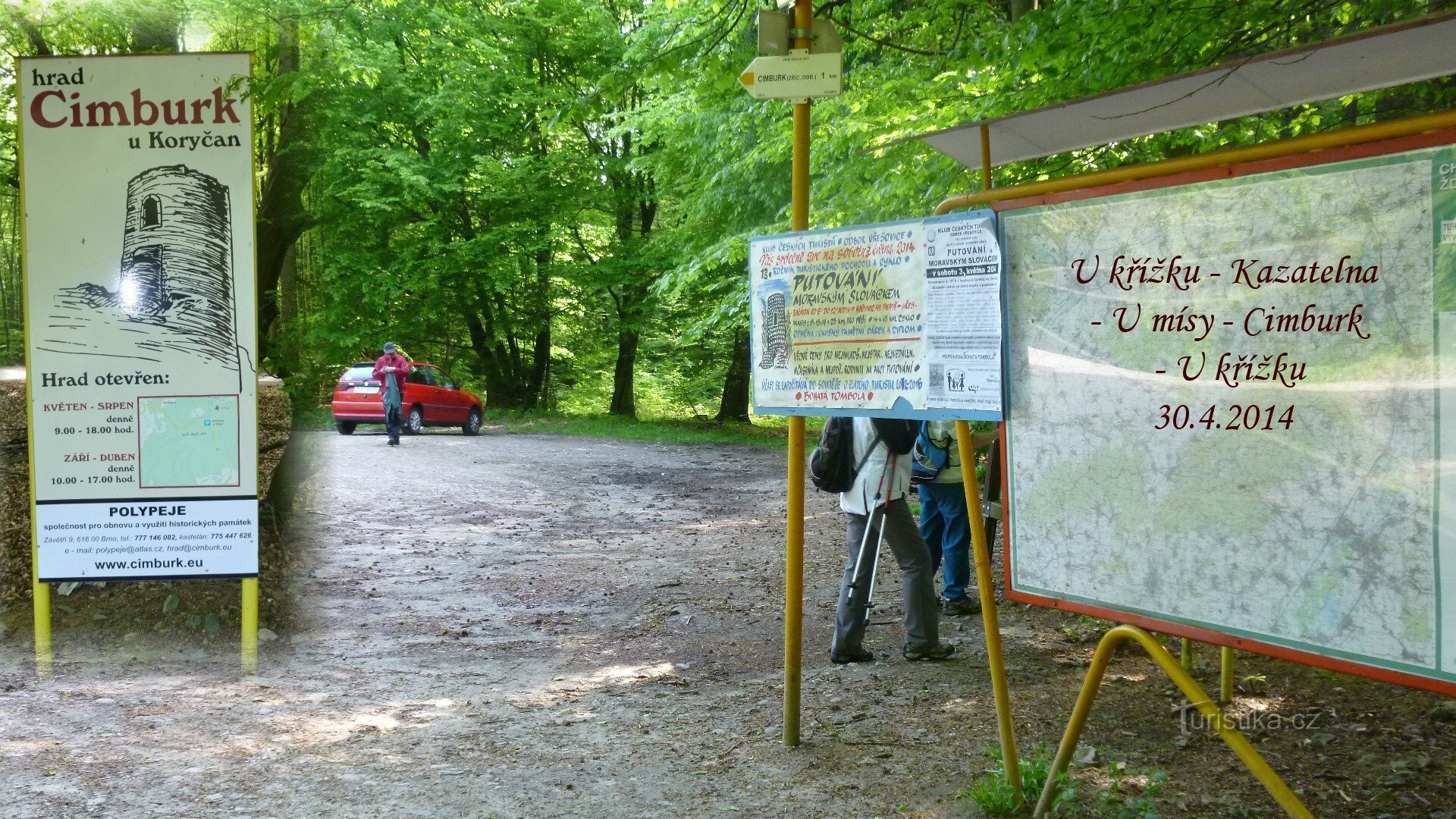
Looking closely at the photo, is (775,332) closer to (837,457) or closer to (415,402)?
(837,457)

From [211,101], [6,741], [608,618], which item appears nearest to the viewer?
[6,741]

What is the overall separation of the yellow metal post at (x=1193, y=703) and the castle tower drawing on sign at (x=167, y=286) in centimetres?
440

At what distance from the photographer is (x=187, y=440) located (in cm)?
577

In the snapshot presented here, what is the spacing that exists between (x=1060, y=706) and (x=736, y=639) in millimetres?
2236

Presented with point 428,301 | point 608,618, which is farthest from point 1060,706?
point 428,301

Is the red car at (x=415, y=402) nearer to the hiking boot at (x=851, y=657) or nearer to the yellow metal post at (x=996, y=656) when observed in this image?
the hiking boot at (x=851, y=657)

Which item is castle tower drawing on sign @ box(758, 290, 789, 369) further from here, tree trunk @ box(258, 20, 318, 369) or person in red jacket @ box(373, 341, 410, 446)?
person in red jacket @ box(373, 341, 410, 446)

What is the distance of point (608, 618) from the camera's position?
7.44 meters

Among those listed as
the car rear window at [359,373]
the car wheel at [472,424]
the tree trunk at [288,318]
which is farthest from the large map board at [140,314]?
the car wheel at [472,424]

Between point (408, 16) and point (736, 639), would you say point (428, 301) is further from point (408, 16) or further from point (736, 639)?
point (736, 639)

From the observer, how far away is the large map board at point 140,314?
18.5ft

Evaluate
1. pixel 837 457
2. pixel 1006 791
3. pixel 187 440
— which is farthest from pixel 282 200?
pixel 1006 791

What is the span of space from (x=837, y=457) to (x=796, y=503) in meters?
1.44

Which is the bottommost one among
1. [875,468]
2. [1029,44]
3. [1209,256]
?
[875,468]
